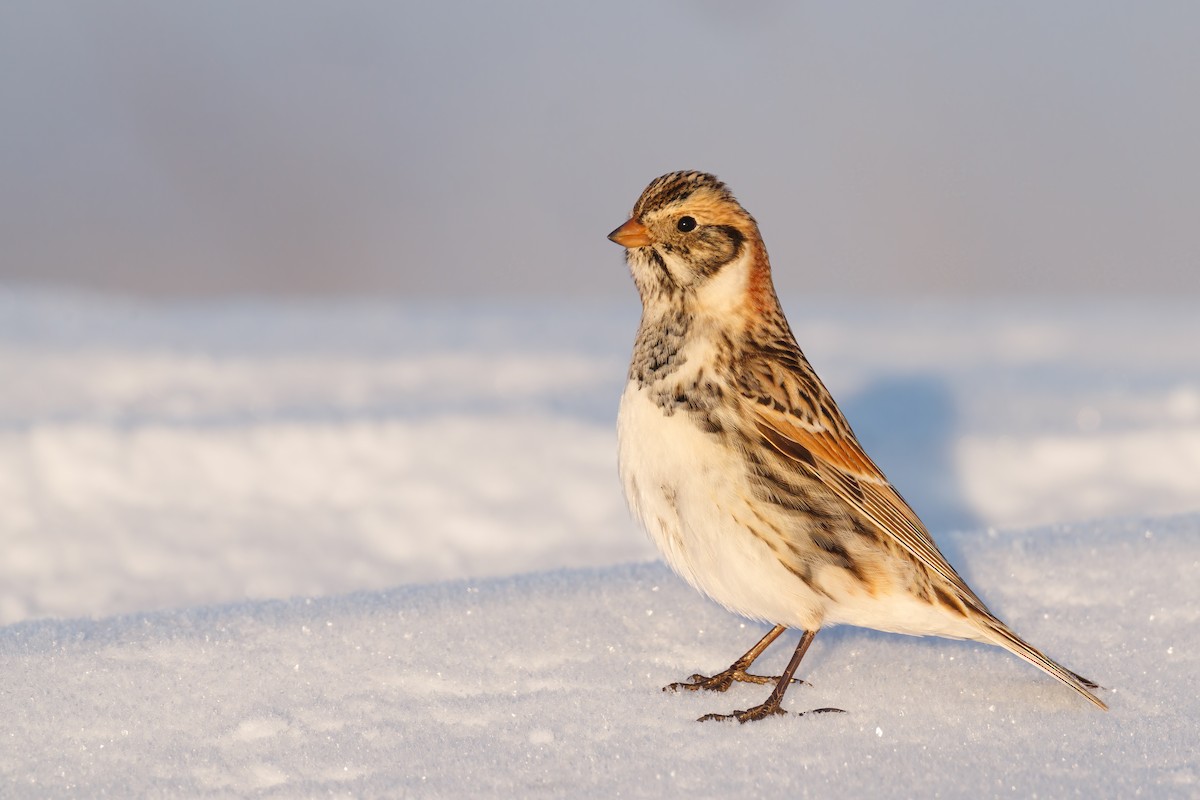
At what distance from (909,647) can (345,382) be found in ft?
13.3

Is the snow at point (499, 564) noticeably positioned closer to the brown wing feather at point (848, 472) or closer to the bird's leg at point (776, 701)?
the bird's leg at point (776, 701)

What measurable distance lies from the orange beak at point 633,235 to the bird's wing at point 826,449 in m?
0.46

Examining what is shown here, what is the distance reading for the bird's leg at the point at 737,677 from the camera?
3.64 m

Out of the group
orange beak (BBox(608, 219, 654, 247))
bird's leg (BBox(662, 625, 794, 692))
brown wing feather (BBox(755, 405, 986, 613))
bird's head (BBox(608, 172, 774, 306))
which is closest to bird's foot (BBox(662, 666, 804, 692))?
bird's leg (BBox(662, 625, 794, 692))

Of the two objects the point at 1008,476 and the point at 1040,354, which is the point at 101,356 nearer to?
the point at 1008,476

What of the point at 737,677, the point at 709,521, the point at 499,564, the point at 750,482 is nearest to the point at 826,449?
the point at 750,482

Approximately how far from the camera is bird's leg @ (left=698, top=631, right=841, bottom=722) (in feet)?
11.2

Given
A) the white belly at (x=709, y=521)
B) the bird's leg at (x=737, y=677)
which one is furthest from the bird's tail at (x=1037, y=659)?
the bird's leg at (x=737, y=677)

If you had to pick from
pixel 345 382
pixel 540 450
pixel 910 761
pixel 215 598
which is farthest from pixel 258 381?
pixel 910 761

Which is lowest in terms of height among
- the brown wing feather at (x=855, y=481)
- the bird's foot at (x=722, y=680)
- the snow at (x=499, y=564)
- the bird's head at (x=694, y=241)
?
the bird's foot at (x=722, y=680)

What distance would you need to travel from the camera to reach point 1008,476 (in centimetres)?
634

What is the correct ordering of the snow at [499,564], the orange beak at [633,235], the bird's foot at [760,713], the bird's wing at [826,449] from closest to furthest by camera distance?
the snow at [499,564] → the bird's foot at [760,713] → the bird's wing at [826,449] → the orange beak at [633,235]

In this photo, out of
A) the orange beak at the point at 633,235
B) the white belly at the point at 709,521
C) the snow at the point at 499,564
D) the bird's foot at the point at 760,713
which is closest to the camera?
the snow at the point at 499,564

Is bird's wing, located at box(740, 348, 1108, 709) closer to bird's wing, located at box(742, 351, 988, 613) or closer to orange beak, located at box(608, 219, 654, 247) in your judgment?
bird's wing, located at box(742, 351, 988, 613)
